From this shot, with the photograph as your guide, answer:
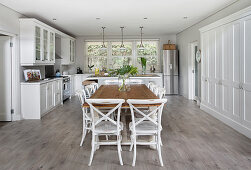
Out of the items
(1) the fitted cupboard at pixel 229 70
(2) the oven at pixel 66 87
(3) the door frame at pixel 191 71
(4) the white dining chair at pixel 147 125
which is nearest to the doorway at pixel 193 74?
(3) the door frame at pixel 191 71

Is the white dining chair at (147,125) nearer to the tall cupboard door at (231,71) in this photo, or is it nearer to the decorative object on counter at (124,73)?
the decorative object on counter at (124,73)

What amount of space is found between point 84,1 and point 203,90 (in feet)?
12.4

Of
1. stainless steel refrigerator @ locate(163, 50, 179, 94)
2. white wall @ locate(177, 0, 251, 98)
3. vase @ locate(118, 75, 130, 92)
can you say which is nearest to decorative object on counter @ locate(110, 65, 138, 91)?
vase @ locate(118, 75, 130, 92)

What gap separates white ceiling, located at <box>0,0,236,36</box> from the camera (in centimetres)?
445

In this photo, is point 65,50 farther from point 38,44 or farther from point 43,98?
point 43,98

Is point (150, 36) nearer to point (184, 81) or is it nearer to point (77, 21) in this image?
point (184, 81)

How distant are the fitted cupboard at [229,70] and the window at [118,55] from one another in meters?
3.96

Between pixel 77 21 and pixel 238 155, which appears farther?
pixel 77 21

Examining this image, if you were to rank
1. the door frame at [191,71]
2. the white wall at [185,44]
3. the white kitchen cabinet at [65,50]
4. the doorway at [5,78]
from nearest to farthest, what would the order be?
1. the doorway at [5,78]
2. the white wall at [185,44]
3. the door frame at [191,71]
4. the white kitchen cabinet at [65,50]

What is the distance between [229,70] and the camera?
4324 mm

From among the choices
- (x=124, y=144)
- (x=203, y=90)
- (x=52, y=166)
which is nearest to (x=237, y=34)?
(x=203, y=90)

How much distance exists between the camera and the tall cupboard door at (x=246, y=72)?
3641mm

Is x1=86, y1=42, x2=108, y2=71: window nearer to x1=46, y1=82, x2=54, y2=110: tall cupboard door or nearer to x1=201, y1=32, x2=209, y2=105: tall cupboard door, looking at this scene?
x1=46, y1=82, x2=54, y2=110: tall cupboard door

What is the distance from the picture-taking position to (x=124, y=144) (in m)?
3.26
